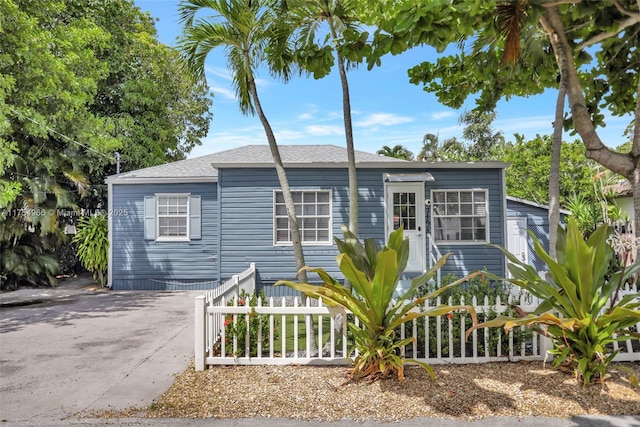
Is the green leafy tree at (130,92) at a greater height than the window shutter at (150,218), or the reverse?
the green leafy tree at (130,92)

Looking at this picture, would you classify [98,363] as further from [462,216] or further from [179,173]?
[462,216]

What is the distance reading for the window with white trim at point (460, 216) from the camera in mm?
9703

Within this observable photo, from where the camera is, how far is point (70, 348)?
544cm

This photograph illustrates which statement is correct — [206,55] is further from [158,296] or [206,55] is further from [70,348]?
[158,296]

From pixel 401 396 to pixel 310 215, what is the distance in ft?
21.6

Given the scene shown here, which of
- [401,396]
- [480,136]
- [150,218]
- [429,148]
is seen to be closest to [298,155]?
[150,218]

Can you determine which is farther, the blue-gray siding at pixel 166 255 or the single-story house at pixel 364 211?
the blue-gray siding at pixel 166 255

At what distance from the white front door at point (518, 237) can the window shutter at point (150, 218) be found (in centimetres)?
1211

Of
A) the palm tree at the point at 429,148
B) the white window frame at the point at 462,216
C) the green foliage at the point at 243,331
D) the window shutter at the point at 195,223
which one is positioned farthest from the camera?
the palm tree at the point at 429,148

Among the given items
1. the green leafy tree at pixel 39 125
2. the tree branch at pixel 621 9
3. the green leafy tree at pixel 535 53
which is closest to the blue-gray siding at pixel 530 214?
the green leafy tree at pixel 535 53

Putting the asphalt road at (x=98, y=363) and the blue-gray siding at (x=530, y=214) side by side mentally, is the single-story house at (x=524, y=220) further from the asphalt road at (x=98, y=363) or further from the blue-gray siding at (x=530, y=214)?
the asphalt road at (x=98, y=363)

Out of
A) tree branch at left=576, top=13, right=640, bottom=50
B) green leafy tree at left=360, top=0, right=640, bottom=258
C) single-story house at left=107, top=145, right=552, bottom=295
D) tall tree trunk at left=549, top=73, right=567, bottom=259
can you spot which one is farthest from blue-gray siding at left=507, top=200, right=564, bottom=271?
tall tree trunk at left=549, top=73, right=567, bottom=259

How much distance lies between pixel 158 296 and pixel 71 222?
554 cm

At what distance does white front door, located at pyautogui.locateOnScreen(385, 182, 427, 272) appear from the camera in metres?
9.58
